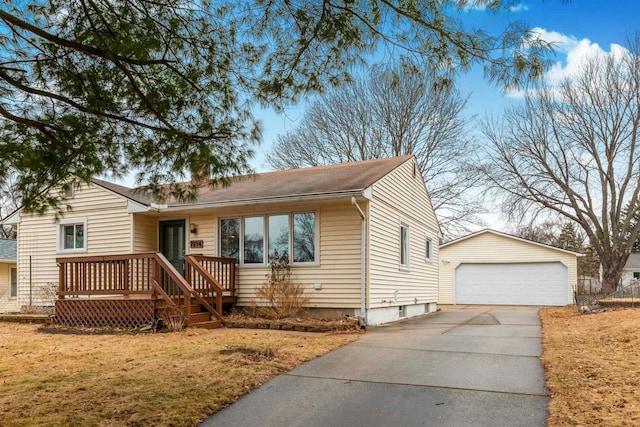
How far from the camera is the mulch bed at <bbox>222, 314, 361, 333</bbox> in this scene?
9.92 metres

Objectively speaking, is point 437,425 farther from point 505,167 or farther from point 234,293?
point 505,167

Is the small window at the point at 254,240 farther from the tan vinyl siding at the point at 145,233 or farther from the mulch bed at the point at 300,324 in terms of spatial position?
the tan vinyl siding at the point at 145,233

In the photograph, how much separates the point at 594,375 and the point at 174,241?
10.7 metres

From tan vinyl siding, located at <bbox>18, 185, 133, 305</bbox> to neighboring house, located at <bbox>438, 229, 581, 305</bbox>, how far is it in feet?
54.0

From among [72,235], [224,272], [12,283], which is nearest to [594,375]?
[224,272]

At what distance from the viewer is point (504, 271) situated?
24.0 meters

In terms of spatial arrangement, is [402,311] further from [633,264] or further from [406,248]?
[633,264]

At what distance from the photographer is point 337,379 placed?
5.84m

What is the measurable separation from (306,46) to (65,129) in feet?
8.40

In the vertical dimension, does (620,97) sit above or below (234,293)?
above

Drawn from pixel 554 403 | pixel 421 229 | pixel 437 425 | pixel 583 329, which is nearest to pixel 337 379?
pixel 437 425

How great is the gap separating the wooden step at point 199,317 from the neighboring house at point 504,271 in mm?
16431

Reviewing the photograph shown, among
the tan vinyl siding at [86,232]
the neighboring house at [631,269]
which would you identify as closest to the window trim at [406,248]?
the tan vinyl siding at [86,232]

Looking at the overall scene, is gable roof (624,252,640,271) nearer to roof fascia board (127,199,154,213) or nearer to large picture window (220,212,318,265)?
large picture window (220,212,318,265)
